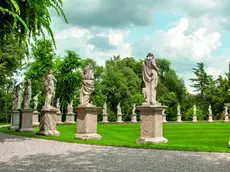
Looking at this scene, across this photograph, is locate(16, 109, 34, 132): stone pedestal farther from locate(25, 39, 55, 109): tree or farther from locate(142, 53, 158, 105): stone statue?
locate(25, 39, 55, 109): tree

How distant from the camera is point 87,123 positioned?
1281 cm

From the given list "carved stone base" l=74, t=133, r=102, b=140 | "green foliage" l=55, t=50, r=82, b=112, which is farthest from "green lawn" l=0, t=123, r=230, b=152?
"green foliage" l=55, t=50, r=82, b=112

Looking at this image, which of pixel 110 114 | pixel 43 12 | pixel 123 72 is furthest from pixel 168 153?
pixel 123 72

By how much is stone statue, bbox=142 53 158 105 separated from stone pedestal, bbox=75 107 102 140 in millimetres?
3135

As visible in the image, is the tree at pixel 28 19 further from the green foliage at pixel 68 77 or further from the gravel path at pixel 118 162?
the green foliage at pixel 68 77

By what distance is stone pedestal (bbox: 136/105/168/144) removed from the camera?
1055 centimetres

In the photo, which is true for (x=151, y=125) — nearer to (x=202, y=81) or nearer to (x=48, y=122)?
(x=48, y=122)

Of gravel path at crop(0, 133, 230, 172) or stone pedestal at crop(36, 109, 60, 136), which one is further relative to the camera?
stone pedestal at crop(36, 109, 60, 136)

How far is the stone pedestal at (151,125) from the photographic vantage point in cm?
1055

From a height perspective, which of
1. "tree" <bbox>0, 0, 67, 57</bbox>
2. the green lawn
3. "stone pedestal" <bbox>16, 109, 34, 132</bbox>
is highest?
"tree" <bbox>0, 0, 67, 57</bbox>

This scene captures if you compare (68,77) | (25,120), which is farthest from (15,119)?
(68,77)

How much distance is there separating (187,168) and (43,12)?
23.9 feet

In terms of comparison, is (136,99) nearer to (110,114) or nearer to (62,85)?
(110,114)

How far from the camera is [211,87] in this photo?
6812 centimetres
